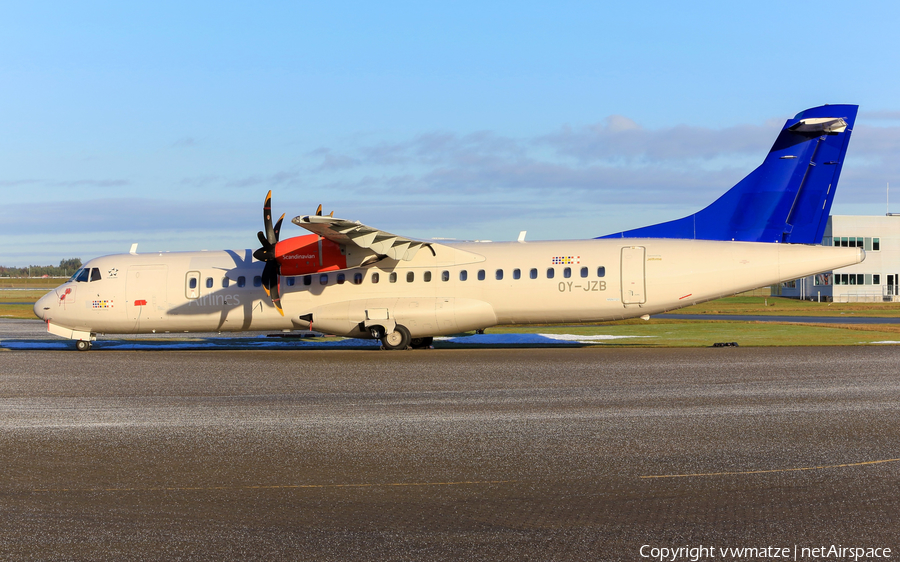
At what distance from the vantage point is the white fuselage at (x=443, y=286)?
75.1ft

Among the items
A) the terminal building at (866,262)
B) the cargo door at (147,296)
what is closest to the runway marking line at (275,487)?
the cargo door at (147,296)

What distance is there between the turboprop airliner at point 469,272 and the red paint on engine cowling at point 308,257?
0.04 meters

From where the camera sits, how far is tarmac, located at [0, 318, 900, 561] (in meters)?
6.37

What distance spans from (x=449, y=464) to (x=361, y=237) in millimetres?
15109

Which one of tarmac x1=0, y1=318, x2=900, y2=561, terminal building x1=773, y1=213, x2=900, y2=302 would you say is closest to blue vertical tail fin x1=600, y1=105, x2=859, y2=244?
tarmac x1=0, y1=318, x2=900, y2=561

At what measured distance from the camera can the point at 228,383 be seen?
1712 centimetres

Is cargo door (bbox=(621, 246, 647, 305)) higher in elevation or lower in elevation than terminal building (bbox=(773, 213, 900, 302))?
lower

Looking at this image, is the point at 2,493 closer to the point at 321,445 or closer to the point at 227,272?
the point at 321,445

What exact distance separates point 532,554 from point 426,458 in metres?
3.75

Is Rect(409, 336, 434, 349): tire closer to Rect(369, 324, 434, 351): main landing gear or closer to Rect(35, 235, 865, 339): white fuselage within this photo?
Rect(369, 324, 434, 351): main landing gear

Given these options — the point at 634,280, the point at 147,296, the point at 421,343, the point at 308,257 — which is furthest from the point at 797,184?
the point at 147,296

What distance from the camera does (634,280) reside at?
23.3 meters

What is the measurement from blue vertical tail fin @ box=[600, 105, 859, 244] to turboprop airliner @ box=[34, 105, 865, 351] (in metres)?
0.03

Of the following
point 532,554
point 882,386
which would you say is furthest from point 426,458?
point 882,386
